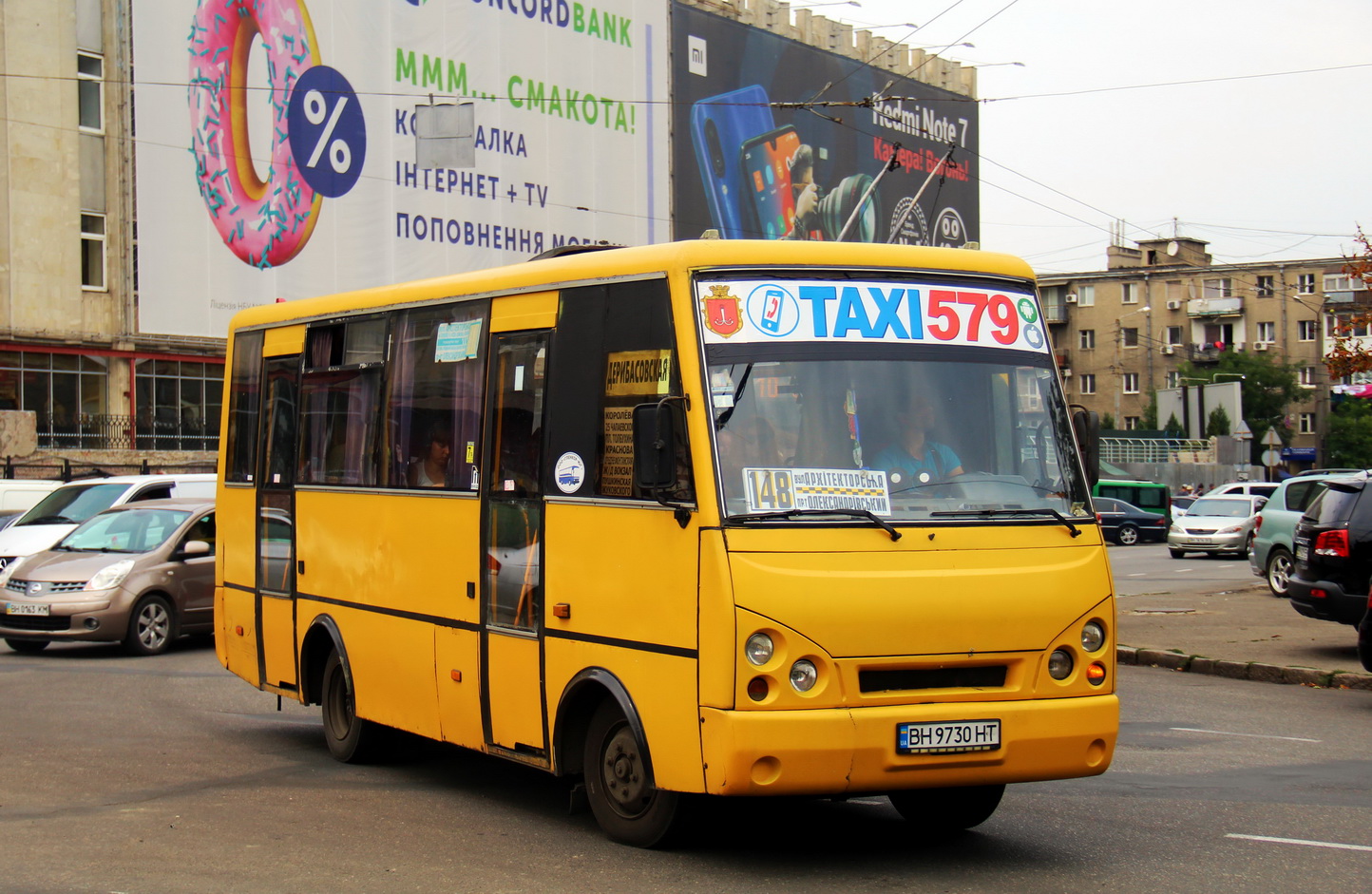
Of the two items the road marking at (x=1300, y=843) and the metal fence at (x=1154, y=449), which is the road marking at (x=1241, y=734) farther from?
the metal fence at (x=1154, y=449)

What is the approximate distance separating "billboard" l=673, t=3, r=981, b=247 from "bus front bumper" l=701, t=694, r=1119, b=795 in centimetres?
5132

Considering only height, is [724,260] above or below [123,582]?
above

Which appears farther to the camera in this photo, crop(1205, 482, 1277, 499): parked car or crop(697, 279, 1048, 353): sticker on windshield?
crop(1205, 482, 1277, 499): parked car

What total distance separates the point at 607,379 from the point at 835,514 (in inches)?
56.1

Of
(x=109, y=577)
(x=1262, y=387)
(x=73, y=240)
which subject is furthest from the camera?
(x=1262, y=387)

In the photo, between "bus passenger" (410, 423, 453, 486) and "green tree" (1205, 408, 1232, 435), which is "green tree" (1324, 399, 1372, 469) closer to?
"green tree" (1205, 408, 1232, 435)

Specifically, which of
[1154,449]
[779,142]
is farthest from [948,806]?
[1154,449]

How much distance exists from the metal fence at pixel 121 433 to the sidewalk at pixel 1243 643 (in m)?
30.0

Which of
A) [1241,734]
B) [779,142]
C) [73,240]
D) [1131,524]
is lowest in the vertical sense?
[1131,524]

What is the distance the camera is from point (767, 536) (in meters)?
6.48

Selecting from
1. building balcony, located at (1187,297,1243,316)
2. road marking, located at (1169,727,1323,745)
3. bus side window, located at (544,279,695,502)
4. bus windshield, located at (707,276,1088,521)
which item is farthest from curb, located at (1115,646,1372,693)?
building balcony, located at (1187,297,1243,316)

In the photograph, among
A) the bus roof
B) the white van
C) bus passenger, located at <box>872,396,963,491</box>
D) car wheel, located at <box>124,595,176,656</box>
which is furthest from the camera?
the white van

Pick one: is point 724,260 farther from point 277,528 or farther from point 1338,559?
point 1338,559

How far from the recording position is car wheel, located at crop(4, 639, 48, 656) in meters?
16.8
